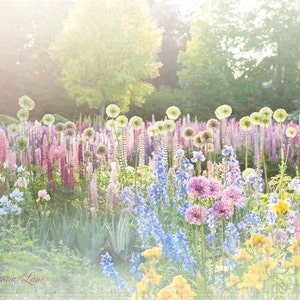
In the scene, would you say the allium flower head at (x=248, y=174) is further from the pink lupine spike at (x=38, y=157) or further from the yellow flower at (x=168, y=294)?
the yellow flower at (x=168, y=294)

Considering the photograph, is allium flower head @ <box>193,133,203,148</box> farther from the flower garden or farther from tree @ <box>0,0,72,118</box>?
tree @ <box>0,0,72,118</box>

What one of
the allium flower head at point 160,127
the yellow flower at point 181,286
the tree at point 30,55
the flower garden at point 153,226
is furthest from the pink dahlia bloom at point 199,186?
the tree at point 30,55

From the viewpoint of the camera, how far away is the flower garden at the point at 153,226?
3.10 m

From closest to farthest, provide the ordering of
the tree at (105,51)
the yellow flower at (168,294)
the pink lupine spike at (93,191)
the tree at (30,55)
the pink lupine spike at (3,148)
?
the yellow flower at (168,294) → the pink lupine spike at (93,191) → the pink lupine spike at (3,148) → the tree at (105,51) → the tree at (30,55)

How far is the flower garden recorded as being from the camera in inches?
122

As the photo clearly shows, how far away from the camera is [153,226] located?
386cm

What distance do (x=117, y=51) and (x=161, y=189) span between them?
2129 centimetres

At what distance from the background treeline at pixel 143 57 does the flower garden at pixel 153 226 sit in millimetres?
17256

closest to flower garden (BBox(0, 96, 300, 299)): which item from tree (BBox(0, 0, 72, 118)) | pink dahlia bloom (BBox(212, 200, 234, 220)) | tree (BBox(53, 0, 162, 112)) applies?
pink dahlia bloom (BBox(212, 200, 234, 220))

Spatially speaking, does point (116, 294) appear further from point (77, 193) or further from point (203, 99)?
point (203, 99)

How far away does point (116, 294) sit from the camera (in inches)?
149

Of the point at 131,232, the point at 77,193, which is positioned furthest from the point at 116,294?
the point at 77,193

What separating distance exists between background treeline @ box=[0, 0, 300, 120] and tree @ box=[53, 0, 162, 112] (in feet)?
0.13

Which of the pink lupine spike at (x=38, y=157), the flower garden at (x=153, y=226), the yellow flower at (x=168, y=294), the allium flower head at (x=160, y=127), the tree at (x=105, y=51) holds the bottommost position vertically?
the yellow flower at (x=168, y=294)
